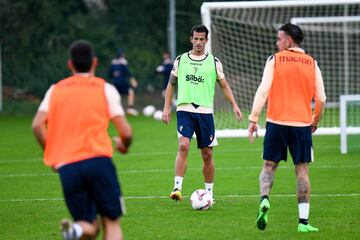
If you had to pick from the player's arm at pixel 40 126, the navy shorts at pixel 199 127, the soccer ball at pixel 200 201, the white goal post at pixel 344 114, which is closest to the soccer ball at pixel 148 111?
the white goal post at pixel 344 114

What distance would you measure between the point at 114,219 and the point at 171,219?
3249 millimetres

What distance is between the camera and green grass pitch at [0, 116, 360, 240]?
31.0ft

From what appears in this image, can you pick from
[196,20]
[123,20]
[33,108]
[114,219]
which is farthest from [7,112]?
[114,219]

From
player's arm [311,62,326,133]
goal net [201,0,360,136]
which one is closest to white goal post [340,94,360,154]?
goal net [201,0,360,136]

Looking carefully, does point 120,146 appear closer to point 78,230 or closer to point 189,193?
point 78,230

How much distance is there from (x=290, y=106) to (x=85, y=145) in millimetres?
2789

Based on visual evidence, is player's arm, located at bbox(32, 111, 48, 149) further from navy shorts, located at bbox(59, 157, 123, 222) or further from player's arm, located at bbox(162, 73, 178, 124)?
player's arm, located at bbox(162, 73, 178, 124)

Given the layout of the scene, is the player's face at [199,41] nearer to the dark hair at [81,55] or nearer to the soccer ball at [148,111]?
the dark hair at [81,55]

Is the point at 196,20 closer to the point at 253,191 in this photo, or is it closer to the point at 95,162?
the point at 253,191

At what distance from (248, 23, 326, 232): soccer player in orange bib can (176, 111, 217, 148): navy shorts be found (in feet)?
7.72

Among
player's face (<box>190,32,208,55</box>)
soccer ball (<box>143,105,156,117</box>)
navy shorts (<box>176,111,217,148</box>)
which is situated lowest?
soccer ball (<box>143,105,156,117</box>)

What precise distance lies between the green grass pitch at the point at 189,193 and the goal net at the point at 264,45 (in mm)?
2867

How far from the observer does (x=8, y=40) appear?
1293 inches

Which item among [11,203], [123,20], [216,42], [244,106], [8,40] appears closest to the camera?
[11,203]
